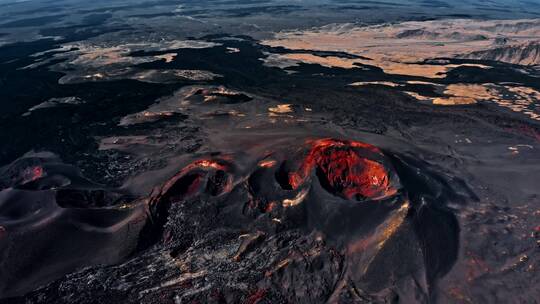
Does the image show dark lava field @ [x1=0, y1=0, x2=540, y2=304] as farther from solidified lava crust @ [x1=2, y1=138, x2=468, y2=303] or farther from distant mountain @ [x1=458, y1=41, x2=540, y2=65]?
distant mountain @ [x1=458, y1=41, x2=540, y2=65]

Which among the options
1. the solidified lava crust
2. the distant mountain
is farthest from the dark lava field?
the distant mountain

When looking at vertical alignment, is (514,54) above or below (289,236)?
above

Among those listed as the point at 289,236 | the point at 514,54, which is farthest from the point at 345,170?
the point at 514,54

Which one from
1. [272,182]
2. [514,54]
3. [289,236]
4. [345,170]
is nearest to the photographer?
[289,236]

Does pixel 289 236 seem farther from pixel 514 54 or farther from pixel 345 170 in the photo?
pixel 514 54

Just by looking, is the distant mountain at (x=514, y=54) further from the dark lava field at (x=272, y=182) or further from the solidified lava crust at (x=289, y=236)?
the solidified lava crust at (x=289, y=236)
